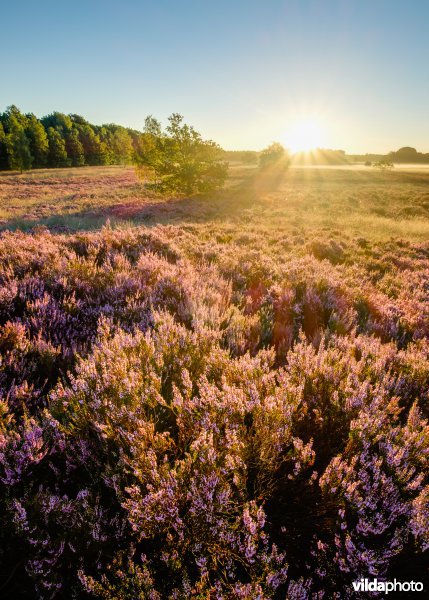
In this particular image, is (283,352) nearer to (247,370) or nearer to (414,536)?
(247,370)

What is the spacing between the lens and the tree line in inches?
2368

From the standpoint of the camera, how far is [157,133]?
32.5 m

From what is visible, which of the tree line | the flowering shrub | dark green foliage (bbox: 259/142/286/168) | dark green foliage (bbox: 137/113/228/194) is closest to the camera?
the flowering shrub

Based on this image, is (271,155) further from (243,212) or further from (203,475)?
(203,475)

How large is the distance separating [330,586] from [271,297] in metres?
3.99

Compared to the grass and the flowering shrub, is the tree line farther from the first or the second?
the flowering shrub

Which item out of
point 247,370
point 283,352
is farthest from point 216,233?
point 247,370

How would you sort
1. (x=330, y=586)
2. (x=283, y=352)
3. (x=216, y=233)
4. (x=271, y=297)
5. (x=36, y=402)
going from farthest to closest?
(x=216, y=233)
(x=271, y=297)
(x=283, y=352)
(x=36, y=402)
(x=330, y=586)

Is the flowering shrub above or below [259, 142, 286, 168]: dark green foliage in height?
→ below

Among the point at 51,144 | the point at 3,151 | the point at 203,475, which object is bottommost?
the point at 203,475

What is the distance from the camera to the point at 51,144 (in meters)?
73.9

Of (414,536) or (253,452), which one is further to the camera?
(253,452)

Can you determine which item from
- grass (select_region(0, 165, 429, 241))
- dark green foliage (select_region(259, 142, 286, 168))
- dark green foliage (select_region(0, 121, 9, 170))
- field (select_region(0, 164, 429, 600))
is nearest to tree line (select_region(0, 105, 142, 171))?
dark green foliage (select_region(0, 121, 9, 170))

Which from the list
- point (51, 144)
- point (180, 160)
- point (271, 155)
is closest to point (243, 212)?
point (180, 160)
